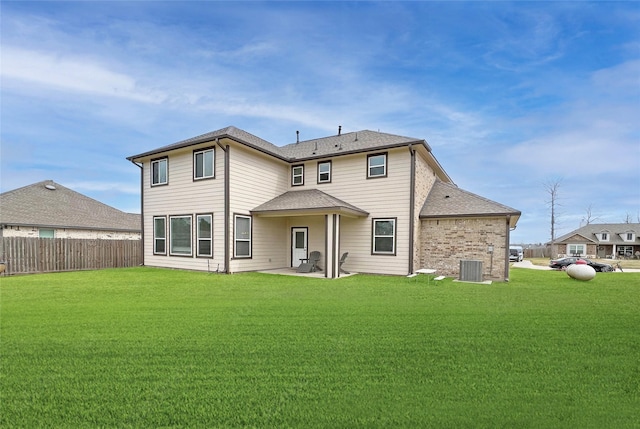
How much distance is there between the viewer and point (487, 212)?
1232cm

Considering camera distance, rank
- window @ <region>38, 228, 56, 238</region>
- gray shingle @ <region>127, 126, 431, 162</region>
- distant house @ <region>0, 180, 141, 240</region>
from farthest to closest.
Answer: window @ <region>38, 228, 56, 238</region> → distant house @ <region>0, 180, 141, 240</region> → gray shingle @ <region>127, 126, 431, 162</region>

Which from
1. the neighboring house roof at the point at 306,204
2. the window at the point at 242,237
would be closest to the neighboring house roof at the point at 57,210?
the window at the point at 242,237

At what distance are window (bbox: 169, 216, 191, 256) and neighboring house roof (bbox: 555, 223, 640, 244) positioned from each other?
54.3 m

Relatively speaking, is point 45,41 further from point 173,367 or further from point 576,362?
point 576,362

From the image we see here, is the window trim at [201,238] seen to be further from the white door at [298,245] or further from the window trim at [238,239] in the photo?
the white door at [298,245]

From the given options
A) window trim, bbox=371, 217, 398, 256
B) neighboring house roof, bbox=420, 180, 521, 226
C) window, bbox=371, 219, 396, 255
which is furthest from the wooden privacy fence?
neighboring house roof, bbox=420, 180, 521, 226

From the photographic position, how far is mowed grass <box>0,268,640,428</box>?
2629mm

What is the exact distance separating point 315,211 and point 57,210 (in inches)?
701

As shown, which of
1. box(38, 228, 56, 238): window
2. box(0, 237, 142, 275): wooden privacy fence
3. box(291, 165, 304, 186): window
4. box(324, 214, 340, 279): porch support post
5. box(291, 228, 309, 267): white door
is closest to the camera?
box(324, 214, 340, 279): porch support post

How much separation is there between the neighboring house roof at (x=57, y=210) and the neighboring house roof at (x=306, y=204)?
1328 centimetres

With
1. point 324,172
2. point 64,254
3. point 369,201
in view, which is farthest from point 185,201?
point 369,201

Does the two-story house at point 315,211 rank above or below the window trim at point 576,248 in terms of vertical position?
above

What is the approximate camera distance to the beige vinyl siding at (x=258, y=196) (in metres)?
12.8

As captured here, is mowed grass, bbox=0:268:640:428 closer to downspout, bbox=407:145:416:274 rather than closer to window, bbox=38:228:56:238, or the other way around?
downspout, bbox=407:145:416:274
